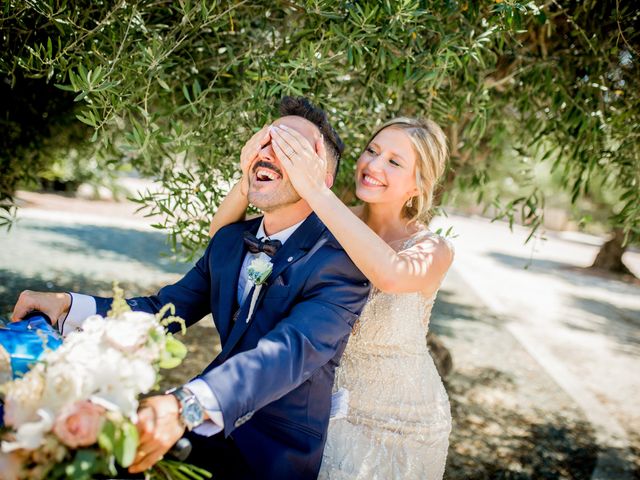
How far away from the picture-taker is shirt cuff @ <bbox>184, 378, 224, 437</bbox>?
1809 millimetres

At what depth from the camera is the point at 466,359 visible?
9156mm

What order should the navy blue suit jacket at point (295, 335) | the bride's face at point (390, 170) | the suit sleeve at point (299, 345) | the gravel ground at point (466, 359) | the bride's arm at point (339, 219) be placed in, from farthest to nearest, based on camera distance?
the gravel ground at point (466, 359) < the bride's face at point (390, 170) < the bride's arm at point (339, 219) < the navy blue suit jacket at point (295, 335) < the suit sleeve at point (299, 345)

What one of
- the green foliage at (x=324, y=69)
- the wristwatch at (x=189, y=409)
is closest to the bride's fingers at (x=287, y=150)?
the green foliage at (x=324, y=69)

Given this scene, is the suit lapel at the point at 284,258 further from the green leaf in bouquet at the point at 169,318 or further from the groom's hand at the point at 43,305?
the groom's hand at the point at 43,305

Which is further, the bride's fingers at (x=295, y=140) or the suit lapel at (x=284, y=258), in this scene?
the suit lapel at (x=284, y=258)

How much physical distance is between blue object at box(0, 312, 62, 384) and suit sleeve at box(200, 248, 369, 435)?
616 millimetres

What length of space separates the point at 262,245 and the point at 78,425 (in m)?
1.28

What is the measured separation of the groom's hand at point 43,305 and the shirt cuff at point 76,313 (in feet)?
0.10

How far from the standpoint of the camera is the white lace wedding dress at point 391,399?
277cm

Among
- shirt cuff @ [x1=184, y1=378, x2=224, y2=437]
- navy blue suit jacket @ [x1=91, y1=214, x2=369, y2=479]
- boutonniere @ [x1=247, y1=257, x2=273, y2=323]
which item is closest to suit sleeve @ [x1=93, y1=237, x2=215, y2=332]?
navy blue suit jacket @ [x1=91, y1=214, x2=369, y2=479]

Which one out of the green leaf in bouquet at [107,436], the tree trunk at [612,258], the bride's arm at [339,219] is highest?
the bride's arm at [339,219]

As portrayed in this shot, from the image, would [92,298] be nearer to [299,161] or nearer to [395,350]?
[299,161]

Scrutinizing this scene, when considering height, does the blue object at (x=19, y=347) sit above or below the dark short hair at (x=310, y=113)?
below

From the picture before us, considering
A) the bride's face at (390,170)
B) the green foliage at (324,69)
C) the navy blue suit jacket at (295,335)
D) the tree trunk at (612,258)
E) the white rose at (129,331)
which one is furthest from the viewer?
the tree trunk at (612,258)
